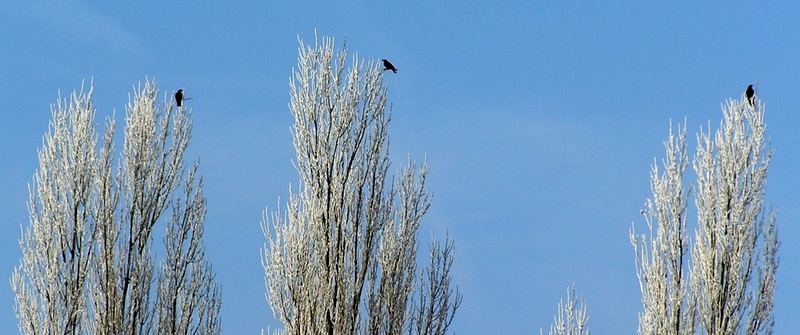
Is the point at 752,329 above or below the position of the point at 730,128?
below

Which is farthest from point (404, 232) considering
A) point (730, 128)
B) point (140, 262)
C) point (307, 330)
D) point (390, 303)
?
point (730, 128)

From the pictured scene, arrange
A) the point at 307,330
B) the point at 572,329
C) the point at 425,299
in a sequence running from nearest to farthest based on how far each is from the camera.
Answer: the point at 307,330, the point at 572,329, the point at 425,299

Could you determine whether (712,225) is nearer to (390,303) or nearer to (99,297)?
(390,303)

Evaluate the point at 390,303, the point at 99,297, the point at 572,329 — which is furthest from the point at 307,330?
the point at 572,329

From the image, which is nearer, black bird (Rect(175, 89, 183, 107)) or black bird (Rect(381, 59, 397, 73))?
black bird (Rect(381, 59, 397, 73))

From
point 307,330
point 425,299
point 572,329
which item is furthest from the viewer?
point 425,299

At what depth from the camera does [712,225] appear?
12.2 metres

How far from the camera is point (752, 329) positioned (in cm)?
1195

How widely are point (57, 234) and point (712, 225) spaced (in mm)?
7417

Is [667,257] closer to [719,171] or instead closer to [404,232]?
[719,171]

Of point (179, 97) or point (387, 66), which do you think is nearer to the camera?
point (387, 66)

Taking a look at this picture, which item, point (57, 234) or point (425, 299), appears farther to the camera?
point (425, 299)

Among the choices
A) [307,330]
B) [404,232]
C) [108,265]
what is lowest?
[307,330]

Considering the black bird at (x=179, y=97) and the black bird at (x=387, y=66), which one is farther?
the black bird at (x=179, y=97)
